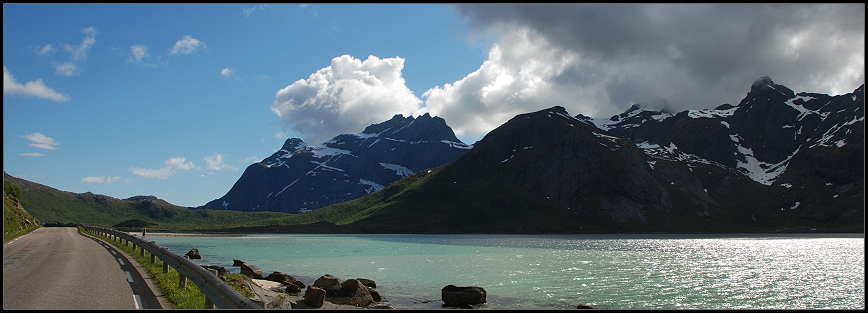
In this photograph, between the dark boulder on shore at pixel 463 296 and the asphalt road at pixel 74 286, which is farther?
the dark boulder on shore at pixel 463 296

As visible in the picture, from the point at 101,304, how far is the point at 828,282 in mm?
56500

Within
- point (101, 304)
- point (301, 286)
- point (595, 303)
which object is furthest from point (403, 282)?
point (101, 304)

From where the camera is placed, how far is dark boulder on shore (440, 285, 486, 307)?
3145 cm

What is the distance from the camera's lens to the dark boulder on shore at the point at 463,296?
31453 mm

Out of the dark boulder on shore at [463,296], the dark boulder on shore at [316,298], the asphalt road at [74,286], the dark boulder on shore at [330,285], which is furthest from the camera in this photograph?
the dark boulder on shore at [463,296]

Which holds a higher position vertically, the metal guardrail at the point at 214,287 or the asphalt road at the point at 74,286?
the metal guardrail at the point at 214,287

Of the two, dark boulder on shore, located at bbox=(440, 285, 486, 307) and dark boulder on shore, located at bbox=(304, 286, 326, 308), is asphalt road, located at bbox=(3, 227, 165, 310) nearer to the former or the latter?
dark boulder on shore, located at bbox=(304, 286, 326, 308)

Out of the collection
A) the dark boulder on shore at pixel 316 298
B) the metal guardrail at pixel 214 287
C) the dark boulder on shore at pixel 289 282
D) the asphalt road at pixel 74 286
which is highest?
the metal guardrail at pixel 214 287

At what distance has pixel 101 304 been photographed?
53.9 ft

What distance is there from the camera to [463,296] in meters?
31.5

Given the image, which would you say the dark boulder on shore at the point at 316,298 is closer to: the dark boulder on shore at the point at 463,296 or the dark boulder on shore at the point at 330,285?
the dark boulder on shore at the point at 330,285

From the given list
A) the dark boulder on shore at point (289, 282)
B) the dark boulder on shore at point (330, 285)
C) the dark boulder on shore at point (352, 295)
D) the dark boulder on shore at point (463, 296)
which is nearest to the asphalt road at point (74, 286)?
the dark boulder on shore at point (289, 282)

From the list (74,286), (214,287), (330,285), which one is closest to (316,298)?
(330,285)

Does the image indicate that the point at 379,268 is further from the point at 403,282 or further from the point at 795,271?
the point at 795,271
